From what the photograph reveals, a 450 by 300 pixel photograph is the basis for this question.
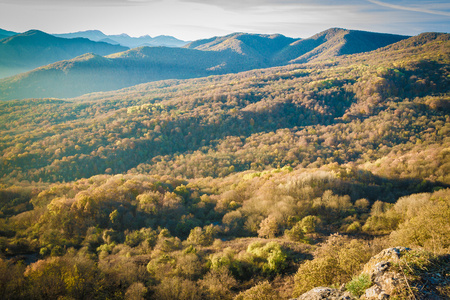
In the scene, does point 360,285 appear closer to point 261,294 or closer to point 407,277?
point 407,277

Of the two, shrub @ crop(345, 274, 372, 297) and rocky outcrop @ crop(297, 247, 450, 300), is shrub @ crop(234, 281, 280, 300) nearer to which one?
rocky outcrop @ crop(297, 247, 450, 300)

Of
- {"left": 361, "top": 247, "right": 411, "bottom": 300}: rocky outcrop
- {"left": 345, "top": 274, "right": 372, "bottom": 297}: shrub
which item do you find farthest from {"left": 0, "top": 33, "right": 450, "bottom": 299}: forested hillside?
{"left": 361, "top": 247, "right": 411, "bottom": 300}: rocky outcrop

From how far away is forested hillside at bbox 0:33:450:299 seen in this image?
12586 mm

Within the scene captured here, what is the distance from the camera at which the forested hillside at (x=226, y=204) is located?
1259cm

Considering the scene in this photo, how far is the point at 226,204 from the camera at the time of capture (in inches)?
1241

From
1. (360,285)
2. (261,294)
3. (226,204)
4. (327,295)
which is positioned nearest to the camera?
(360,285)

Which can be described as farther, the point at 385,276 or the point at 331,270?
the point at 331,270

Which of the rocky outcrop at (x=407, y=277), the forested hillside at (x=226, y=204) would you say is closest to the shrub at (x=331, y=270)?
the forested hillside at (x=226, y=204)

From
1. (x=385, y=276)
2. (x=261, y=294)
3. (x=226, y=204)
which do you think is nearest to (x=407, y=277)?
(x=385, y=276)

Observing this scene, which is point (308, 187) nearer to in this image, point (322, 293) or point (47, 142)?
point (322, 293)

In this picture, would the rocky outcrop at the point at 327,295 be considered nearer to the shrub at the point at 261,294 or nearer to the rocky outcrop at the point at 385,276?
the rocky outcrop at the point at 385,276

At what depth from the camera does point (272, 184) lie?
33.3 meters

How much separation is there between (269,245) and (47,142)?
3155 inches

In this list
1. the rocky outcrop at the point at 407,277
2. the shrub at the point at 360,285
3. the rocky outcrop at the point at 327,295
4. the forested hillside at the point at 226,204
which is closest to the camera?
the rocky outcrop at the point at 407,277
